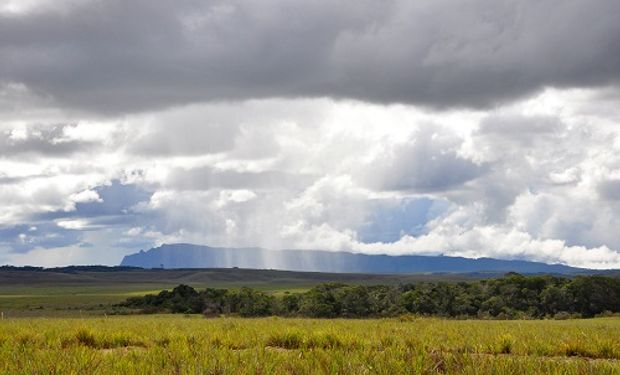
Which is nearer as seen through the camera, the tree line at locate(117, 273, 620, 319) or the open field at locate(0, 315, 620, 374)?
Answer: the open field at locate(0, 315, 620, 374)

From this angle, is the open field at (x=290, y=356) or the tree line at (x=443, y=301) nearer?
the open field at (x=290, y=356)

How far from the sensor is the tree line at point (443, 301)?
10138cm

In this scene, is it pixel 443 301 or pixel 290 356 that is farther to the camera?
pixel 443 301

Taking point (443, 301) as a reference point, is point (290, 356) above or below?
above

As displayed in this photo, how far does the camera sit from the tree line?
101 m

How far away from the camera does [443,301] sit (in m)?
107

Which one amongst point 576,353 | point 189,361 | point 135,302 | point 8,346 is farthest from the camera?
point 135,302

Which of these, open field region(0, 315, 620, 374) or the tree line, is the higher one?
open field region(0, 315, 620, 374)

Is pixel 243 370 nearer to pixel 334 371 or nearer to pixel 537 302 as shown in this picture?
Answer: pixel 334 371

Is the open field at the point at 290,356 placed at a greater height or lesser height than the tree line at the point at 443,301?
greater

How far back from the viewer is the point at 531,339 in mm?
17969

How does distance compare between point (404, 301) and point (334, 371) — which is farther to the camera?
point (404, 301)

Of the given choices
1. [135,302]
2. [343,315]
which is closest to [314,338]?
[343,315]

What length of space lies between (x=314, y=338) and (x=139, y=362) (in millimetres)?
5464
